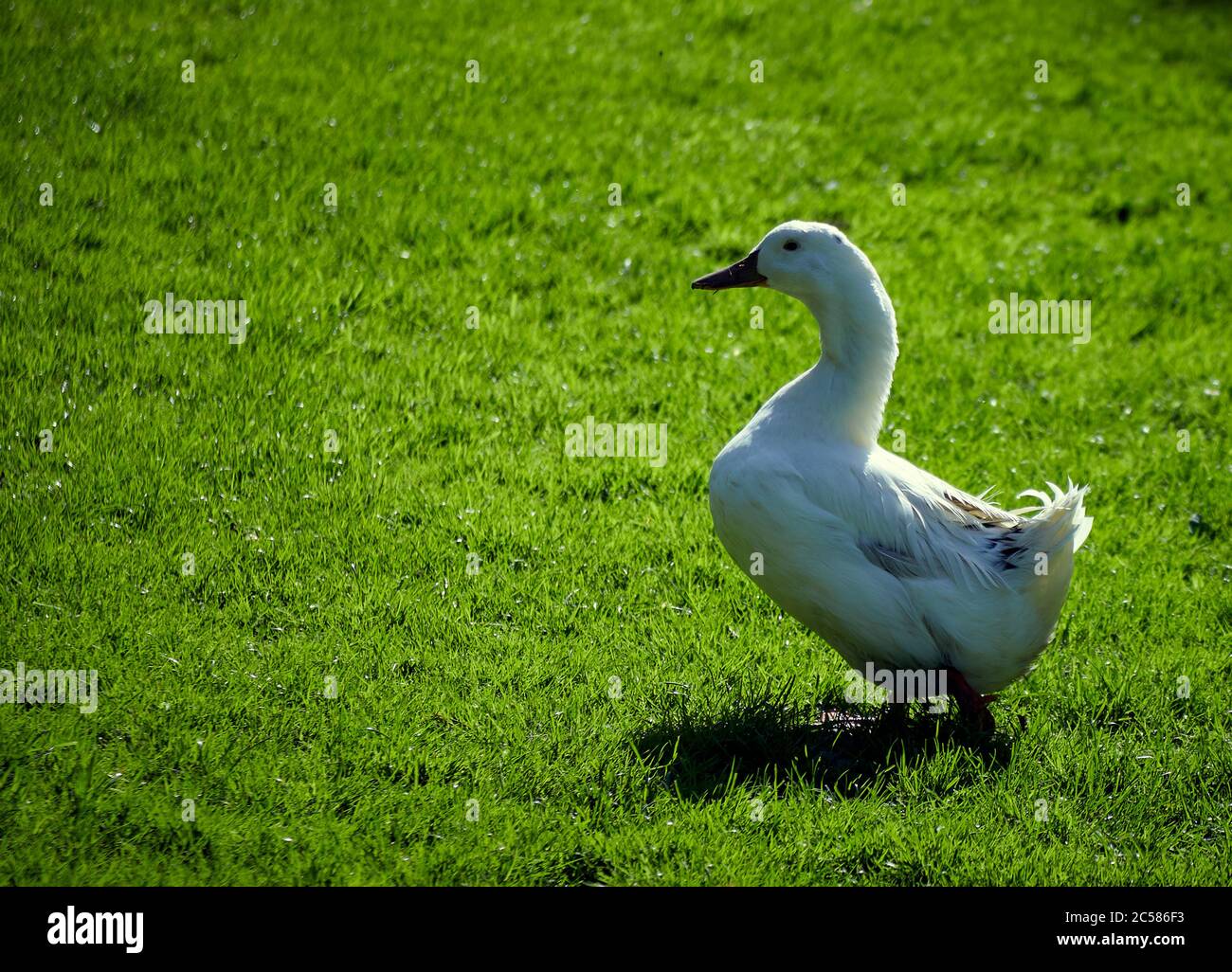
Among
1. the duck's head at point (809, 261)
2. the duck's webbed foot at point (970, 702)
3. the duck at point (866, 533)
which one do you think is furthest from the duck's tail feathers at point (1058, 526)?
the duck's head at point (809, 261)

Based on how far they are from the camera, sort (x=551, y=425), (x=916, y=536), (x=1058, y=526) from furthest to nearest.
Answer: (x=551, y=425), (x=916, y=536), (x=1058, y=526)

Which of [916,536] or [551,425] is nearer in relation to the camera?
[916,536]

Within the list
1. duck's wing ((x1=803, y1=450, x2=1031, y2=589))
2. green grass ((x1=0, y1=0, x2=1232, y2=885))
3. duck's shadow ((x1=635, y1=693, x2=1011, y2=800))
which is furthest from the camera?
duck's wing ((x1=803, y1=450, x2=1031, y2=589))

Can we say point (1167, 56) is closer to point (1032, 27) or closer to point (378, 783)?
point (1032, 27)

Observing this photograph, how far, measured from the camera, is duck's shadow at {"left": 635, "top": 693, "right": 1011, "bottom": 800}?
5340 mm

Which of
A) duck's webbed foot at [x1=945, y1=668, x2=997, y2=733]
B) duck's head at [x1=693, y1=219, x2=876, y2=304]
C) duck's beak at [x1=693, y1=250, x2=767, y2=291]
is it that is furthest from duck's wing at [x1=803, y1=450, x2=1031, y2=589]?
duck's beak at [x1=693, y1=250, x2=767, y2=291]

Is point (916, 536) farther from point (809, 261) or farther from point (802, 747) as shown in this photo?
point (809, 261)

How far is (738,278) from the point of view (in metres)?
6.13

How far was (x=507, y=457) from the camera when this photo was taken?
761cm

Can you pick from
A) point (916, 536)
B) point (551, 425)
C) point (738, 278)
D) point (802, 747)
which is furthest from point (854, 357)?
point (551, 425)

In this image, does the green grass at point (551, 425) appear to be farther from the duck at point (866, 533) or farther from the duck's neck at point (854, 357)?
the duck's neck at point (854, 357)

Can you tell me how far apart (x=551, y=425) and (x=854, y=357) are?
2706 millimetres

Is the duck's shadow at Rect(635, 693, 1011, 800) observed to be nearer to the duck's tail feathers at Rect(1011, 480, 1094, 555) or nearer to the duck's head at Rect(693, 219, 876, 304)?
the duck's tail feathers at Rect(1011, 480, 1094, 555)

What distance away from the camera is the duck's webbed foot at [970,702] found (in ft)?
18.5
